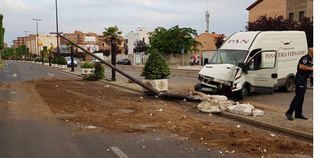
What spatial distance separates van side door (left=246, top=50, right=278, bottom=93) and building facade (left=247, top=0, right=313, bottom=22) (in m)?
31.0

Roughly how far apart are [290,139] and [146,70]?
10302 millimetres

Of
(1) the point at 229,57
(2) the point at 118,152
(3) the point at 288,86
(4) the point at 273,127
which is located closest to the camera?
(2) the point at 118,152

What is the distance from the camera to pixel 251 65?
16.8 m

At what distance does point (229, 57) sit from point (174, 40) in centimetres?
4681

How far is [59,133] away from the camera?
29.2 feet

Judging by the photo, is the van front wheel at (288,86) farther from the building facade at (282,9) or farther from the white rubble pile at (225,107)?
the building facade at (282,9)

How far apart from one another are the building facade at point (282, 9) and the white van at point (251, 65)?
29.9 m

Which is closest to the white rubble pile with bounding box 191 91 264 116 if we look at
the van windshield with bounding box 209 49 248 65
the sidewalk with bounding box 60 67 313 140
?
the sidewalk with bounding box 60 67 313 140

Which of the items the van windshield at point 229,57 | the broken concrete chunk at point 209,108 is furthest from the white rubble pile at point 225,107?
the van windshield at point 229,57

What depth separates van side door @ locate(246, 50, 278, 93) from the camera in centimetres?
1681

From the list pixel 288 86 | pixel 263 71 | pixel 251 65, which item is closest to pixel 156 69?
pixel 251 65

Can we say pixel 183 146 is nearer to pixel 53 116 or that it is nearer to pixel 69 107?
pixel 53 116

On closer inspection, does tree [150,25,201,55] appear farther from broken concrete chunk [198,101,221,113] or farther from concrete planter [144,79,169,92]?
broken concrete chunk [198,101,221,113]

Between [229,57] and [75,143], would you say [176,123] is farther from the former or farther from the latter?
[229,57]
